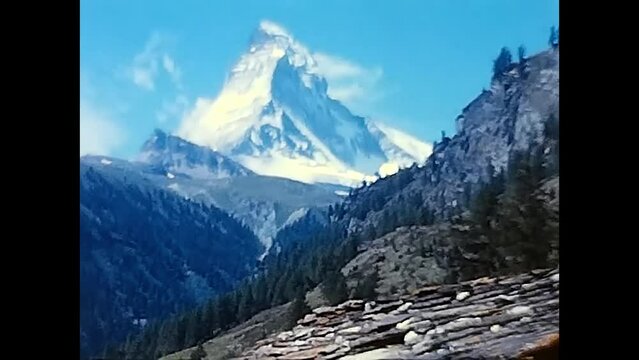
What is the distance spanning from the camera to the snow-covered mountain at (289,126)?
1.28 m

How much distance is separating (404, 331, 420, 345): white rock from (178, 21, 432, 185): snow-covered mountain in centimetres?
24

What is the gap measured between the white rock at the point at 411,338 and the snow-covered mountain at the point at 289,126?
9.3 inches

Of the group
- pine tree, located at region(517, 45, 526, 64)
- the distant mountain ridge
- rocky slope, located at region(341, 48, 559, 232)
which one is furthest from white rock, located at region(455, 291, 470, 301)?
pine tree, located at region(517, 45, 526, 64)

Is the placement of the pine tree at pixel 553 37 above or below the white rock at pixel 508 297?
above

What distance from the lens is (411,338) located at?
126cm

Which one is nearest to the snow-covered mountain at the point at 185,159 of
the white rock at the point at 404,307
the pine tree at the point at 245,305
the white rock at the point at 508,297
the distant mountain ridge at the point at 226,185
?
the distant mountain ridge at the point at 226,185

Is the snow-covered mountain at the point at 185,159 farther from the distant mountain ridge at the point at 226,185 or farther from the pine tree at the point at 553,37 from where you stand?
the pine tree at the point at 553,37

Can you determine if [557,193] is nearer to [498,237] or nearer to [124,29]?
[498,237]

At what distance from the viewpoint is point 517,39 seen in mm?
1270

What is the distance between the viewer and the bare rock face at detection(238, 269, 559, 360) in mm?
1255

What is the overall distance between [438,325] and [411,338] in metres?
0.04

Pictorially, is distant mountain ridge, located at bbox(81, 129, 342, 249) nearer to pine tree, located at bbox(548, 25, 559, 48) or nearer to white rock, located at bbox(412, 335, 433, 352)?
white rock, located at bbox(412, 335, 433, 352)

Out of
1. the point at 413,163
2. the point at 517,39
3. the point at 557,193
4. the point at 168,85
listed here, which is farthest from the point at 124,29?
the point at 557,193
